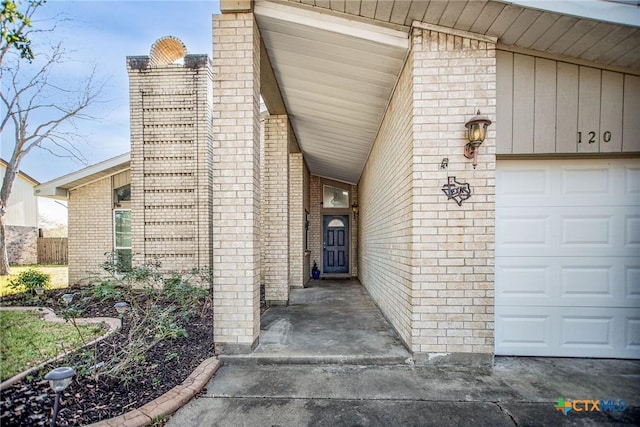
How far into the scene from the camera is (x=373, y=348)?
3172 millimetres

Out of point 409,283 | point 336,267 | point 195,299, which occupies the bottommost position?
point 336,267

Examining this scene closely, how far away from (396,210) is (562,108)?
1955mm

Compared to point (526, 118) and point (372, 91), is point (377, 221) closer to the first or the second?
point (372, 91)

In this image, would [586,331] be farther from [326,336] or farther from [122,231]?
[122,231]

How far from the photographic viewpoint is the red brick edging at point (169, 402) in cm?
A: 191

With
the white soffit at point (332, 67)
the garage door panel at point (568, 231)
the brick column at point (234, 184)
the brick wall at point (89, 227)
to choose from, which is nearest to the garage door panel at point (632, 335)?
the garage door panel at point (568, 231)

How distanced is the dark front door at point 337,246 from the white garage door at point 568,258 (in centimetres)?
688

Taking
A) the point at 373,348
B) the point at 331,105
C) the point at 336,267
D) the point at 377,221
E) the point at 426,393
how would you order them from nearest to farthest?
1. the point at 426,393
2. the point at 373,348
3. the point at 331,105
4. the point at 377,221
5. the point at 336,267

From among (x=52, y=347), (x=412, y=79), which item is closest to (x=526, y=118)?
(x=412, y=79)

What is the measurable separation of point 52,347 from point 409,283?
154 inches

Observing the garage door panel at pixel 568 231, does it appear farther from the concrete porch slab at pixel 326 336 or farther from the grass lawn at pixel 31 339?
the grass lawn at pixel 31 339

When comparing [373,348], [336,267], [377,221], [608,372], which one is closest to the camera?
[608,372]

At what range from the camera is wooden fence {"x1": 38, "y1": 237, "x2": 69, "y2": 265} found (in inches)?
587
